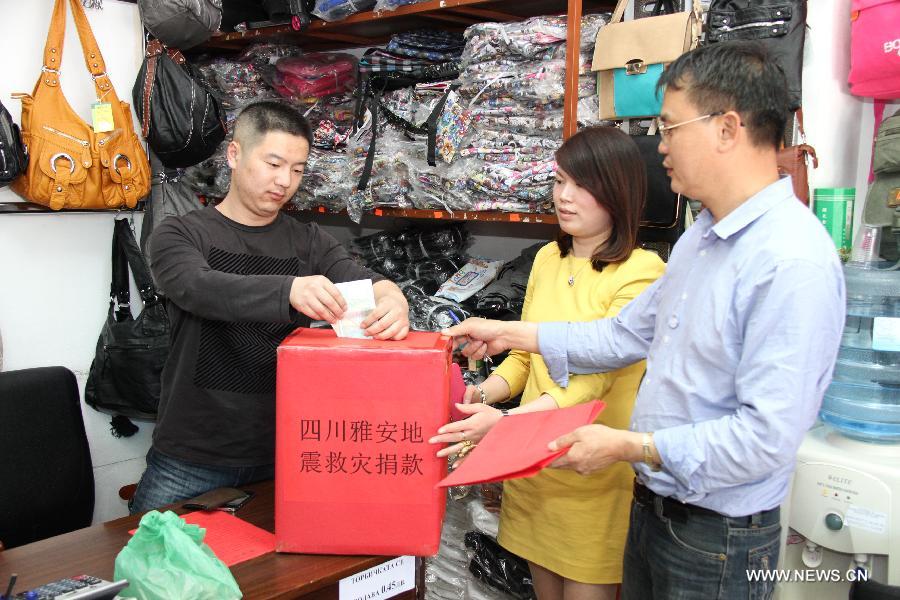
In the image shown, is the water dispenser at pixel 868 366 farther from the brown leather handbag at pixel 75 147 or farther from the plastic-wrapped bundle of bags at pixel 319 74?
the brown leather handbag at pixel 75 147

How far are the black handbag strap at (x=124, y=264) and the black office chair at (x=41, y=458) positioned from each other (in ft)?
4.45

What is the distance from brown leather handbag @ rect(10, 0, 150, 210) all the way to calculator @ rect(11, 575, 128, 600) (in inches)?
98.1

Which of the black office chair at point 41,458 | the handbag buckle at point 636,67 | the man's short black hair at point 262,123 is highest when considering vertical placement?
the handbag buckle at point 636,67

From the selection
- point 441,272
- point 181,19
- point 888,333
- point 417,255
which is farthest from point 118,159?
point 888,333

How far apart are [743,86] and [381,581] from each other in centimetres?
118

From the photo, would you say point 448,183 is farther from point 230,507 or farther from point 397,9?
point 230,507

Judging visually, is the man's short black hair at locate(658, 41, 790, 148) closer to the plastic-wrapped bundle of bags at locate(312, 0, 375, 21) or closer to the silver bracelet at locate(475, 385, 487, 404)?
the silver bracelet at locate(475, 385, 487, 404)

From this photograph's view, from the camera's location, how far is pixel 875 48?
83.0 inches

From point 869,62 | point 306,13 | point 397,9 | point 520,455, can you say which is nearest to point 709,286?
point 520,455

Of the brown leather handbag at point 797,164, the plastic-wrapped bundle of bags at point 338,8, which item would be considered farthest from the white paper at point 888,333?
the plastic-wrapped bundle of bags at point 338,8

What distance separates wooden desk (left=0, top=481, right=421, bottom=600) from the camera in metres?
1.35

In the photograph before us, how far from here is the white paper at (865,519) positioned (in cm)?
178

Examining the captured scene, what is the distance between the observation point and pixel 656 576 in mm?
1540

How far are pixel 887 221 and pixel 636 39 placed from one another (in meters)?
0.95
